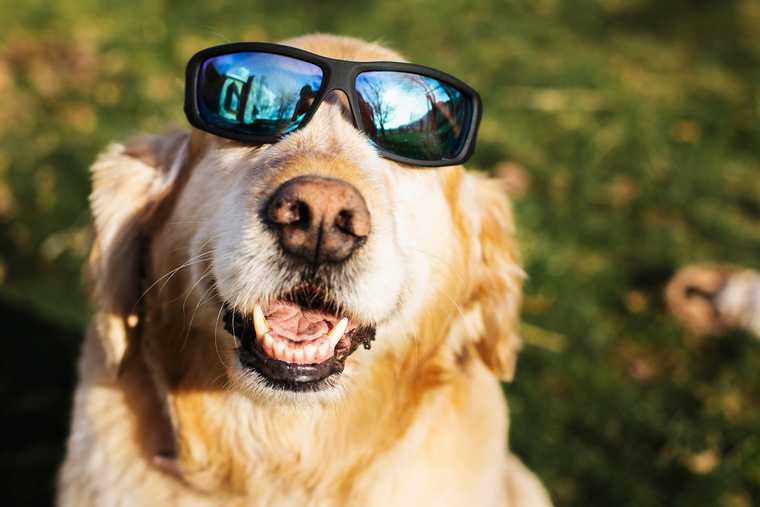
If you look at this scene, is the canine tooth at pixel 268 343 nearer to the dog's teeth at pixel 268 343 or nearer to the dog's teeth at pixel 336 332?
the dog's teeth at pixel 268 343

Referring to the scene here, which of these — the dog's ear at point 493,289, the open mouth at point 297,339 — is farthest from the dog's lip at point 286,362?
the dog's ear at point 493,289

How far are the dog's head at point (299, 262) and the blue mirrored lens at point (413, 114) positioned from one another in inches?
2.3

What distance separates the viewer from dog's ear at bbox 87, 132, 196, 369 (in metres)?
2.43

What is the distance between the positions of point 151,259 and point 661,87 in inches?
210

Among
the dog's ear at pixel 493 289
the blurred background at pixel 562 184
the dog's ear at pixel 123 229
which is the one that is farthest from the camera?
the blurred background at pixel 562 184

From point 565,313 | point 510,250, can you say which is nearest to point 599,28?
point 565,313

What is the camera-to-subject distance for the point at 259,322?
2105mm

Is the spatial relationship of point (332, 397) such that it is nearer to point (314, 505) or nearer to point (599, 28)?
point (314, 505)

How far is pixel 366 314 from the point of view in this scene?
7.04 feet

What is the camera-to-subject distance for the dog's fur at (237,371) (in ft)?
7.52

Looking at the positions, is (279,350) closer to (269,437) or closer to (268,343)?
(268,343)

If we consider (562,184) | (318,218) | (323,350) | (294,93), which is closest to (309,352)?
(323,350)

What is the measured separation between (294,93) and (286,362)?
736mm

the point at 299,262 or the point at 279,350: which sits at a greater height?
the point at 299,262
